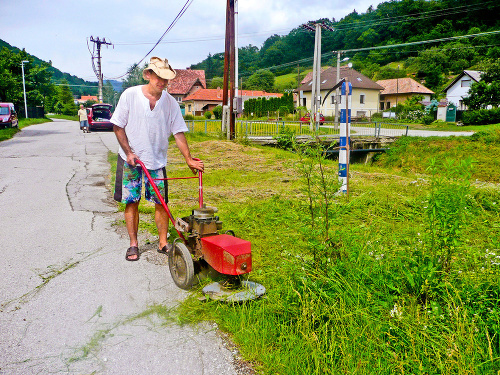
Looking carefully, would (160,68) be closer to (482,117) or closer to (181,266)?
(181,266)

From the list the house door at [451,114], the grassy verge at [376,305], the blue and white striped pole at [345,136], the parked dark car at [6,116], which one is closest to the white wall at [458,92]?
the house door at [451,114]

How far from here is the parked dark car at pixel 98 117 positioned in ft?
91.8

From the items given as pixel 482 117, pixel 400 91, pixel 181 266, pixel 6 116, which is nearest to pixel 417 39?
pixel 400 91

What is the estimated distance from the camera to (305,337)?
259cm

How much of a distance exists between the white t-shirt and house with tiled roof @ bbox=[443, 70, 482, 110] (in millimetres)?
58807

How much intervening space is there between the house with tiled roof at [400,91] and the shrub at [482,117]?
26031 millimetres

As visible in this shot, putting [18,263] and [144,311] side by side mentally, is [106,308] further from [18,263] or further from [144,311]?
[18,263]

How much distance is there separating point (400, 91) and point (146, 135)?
71604 mm

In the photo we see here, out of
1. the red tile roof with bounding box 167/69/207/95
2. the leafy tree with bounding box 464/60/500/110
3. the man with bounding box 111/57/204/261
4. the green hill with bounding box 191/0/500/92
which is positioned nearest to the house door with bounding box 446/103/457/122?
the leafy tree with bounding box 464/60/500/110

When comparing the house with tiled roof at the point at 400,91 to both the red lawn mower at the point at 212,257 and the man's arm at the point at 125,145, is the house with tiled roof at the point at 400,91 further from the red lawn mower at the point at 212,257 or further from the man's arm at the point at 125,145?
the red lawn mower at the point at 212,257

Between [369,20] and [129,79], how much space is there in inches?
2131

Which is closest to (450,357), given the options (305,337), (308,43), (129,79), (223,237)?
(305,337)

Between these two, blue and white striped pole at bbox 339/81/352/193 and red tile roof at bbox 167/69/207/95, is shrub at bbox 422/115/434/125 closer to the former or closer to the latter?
blue and white striped pole at bbox 339/81/352/193

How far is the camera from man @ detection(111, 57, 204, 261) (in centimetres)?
411
